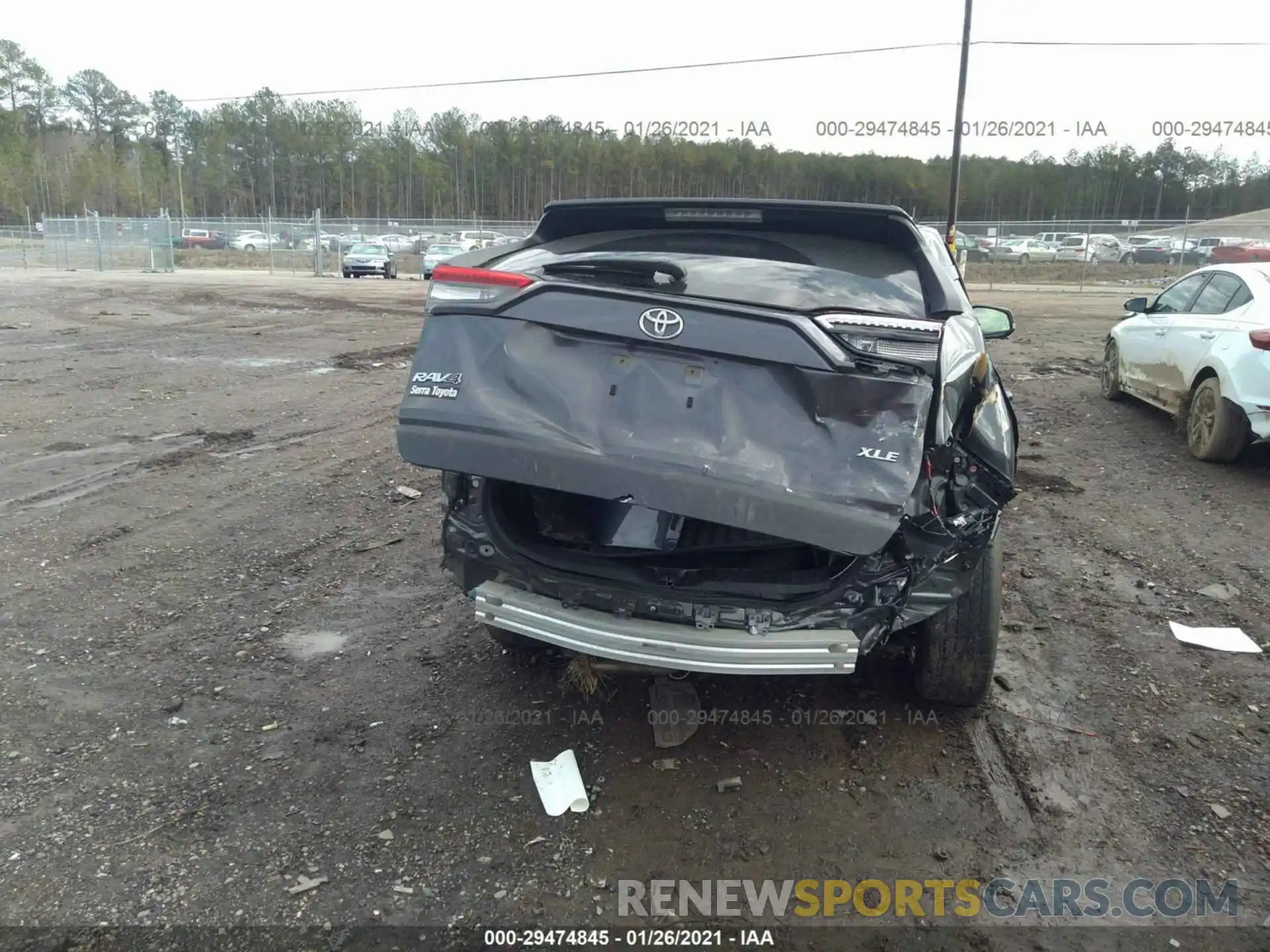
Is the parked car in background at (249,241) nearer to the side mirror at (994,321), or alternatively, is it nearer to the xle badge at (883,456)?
the side mirror at (994,321)

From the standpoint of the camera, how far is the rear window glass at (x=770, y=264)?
286 cm

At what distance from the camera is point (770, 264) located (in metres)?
3.09

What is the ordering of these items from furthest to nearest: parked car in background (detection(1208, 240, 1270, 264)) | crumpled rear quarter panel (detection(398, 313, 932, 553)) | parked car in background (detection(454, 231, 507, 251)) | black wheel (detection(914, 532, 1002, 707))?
1. parked car in background (detection(454, 231, 507, 251))
2. parked car in background (detection(1208, 240, 1270, 264))
3. black wheel (detection(914, 532, 1002, 707))
4. crumpled rear quarter panel (detection(398, 313, 932, 553))

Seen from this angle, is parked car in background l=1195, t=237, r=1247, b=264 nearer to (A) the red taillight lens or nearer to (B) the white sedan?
(B) the white sedan

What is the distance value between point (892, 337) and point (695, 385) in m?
0.59

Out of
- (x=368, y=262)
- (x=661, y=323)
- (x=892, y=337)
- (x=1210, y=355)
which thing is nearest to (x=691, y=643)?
(x=661, y=323)

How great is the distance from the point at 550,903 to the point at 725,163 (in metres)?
57.4

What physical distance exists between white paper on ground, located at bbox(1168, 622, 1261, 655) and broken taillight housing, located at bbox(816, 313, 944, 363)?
249 cm

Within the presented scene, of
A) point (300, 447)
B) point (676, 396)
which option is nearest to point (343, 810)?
point (676, 396)

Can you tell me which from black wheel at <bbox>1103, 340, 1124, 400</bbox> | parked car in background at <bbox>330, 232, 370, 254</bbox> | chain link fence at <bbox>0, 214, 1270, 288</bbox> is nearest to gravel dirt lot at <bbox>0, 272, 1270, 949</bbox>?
black wheel at <bbox>1103, 340, 1124, 400</bbox>

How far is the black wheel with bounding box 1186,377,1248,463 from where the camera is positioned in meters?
6.68

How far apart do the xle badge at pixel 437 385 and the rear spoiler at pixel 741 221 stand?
0.43 meters

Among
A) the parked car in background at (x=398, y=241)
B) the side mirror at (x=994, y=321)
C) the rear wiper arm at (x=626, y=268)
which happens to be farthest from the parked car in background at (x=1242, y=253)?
the parked car in background at (x=398, y=241)

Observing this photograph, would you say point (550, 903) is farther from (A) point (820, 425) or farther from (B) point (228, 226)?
(B) point (228, 226)
